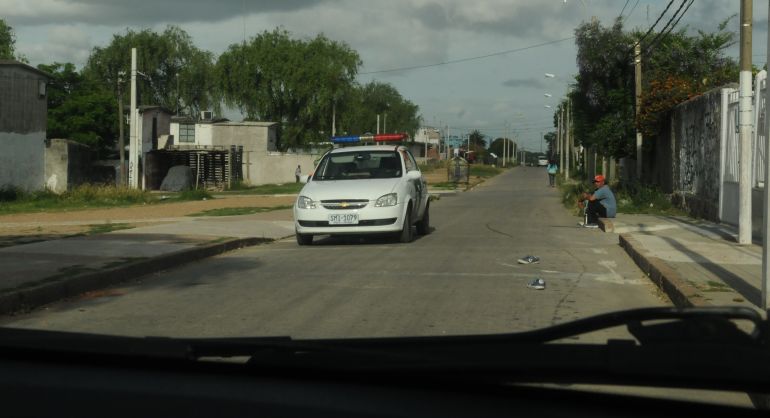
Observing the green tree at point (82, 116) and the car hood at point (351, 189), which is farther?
the green tree at point (82, 116)

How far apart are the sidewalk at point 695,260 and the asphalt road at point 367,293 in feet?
0.82

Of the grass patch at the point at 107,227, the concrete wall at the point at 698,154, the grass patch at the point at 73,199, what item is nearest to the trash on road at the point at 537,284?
the concrete wall at the point at 698,154

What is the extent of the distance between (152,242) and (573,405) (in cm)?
1216

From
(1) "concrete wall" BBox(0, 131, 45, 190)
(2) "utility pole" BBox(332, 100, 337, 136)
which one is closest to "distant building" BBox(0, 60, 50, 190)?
(1) "concrete wall" BBox(0, 131, 45, 190)

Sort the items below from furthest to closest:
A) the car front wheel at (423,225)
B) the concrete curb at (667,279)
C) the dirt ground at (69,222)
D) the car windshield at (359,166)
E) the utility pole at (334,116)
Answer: the utility pole at (334,116), the car front wheel at (423,225), the dirt ground at (69,222), the car windshield at (359,166), the concrete curb at (667,279)

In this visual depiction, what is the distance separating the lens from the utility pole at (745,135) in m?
13.8

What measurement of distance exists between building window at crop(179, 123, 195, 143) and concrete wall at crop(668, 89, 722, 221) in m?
48.9

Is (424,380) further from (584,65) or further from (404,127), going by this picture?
(404,127)

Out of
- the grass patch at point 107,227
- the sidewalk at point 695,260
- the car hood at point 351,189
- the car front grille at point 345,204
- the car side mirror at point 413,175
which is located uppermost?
the car side mirror at point 413,175

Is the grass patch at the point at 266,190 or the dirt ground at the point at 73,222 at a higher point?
the grass patch at the point at 266,190

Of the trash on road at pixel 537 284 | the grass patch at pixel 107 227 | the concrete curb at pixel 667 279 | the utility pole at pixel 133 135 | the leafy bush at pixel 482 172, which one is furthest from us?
the leafy bush at pixel 482 172

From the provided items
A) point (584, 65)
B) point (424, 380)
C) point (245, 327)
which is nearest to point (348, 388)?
point (424, 380)

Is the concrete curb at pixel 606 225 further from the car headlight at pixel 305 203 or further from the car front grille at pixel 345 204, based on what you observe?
the car headlight at pixel 305 203

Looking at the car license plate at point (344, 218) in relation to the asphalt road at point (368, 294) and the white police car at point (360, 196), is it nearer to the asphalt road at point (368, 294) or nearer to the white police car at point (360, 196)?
the white police car at point (360, 196)
